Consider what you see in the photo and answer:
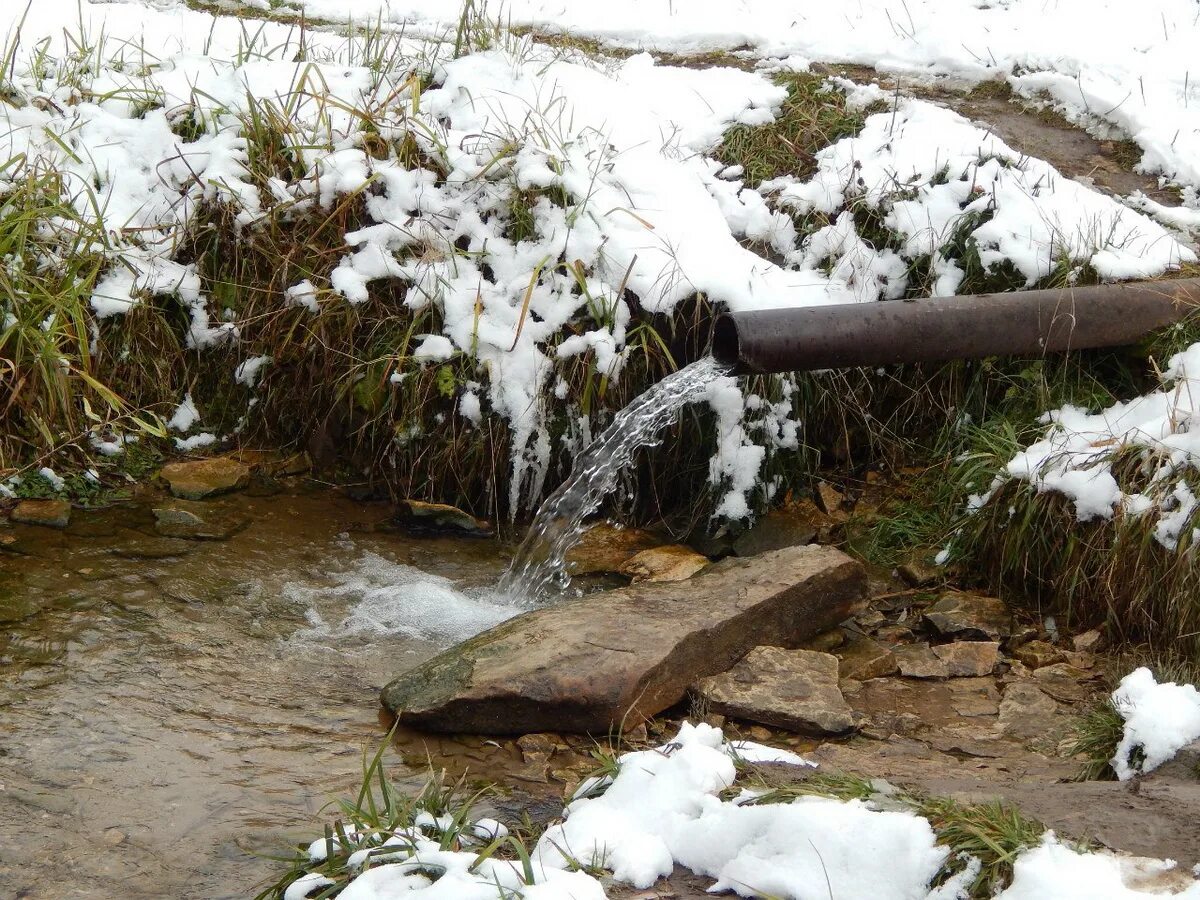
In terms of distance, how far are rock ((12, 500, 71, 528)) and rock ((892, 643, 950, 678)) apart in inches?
118

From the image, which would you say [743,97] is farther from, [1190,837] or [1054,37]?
[1190,837]

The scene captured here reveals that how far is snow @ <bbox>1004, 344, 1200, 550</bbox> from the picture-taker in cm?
376

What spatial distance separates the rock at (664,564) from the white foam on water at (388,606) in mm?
502

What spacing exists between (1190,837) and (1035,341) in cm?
243

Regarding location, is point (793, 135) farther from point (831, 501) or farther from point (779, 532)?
point (779, 532)

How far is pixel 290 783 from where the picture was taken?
3.12 meters

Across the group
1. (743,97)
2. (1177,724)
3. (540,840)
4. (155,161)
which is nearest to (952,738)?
(1177,724)

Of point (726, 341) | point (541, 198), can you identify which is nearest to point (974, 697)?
point (726, 341)

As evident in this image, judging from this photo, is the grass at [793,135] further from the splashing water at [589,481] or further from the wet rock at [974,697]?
the wet rock at [974,697]

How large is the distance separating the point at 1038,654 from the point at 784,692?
3.03 ft

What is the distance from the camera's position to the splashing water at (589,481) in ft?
14.4

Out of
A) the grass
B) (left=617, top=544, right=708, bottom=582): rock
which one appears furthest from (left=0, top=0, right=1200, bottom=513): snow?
(left=617, top=544, right=708, bottom=582): rock

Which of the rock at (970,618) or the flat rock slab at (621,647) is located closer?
the flat rock slab at (621,647)

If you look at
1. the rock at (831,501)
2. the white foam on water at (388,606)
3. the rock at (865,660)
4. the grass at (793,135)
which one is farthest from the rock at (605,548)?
the grass at (793,135)
